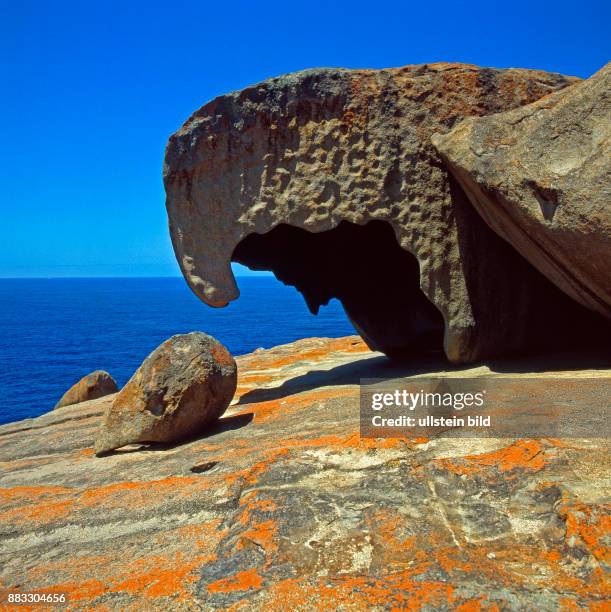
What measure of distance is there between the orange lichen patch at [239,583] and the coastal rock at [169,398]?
3.05 metres

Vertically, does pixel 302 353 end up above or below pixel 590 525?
below

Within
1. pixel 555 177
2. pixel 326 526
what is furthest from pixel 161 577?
pixel 555 177

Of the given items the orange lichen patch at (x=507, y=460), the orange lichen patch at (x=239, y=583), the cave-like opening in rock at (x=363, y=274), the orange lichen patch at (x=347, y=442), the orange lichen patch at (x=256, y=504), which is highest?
the cave-like opening in rock at (x=363, y=274)

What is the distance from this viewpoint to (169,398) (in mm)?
5734

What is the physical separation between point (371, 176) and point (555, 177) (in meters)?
2.08

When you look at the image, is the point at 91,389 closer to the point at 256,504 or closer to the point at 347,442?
the point at 347,442

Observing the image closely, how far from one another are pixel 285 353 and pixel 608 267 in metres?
7.77

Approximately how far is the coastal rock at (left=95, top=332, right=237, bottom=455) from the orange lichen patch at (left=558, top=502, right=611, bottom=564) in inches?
148

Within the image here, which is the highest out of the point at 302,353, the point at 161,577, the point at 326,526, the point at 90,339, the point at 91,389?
the point at 326,526

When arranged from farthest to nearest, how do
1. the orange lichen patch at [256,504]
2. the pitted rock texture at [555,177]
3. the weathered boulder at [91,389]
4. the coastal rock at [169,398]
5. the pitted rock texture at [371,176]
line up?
the weathered boulder at [91,389] < the pitted rock texture at [371,176] < the coastal rock at [169,398] < the pitted rock texture at [555,177] < the orange lichen patch at [256,504]

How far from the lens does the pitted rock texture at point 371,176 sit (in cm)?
620

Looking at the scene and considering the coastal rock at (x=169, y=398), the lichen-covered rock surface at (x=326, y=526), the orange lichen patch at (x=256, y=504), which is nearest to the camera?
the lichen-covered rock surface at (x=326, y=526)

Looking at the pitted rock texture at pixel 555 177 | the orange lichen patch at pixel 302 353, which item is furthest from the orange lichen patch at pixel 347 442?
the orange lichen patch at pixel 302 353

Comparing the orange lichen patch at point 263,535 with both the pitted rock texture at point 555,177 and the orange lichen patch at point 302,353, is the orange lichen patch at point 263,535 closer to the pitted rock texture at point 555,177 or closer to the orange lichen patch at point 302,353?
the pitted rock texture at point 555,177
